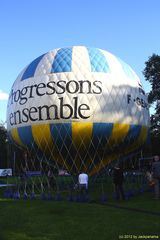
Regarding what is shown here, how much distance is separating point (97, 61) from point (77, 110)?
2.90 meters

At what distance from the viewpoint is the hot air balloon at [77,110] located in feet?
61.7

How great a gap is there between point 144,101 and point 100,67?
3.48m

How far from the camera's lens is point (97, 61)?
19.9 metres

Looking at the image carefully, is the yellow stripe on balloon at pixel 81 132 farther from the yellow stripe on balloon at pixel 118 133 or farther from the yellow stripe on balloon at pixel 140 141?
the yellow stripe on balloon at pixel 140 141

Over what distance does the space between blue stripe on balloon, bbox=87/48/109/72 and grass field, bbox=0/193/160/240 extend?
7222 mm

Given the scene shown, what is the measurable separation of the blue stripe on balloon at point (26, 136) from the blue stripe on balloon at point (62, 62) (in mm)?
3081

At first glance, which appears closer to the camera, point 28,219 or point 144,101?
point 28,219

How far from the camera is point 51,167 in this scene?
21.0m

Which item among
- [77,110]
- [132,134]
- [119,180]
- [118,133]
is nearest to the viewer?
[119,180]

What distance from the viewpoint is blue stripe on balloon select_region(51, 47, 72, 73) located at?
19.4 meters

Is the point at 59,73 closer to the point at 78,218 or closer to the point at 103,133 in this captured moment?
the point at 103,133

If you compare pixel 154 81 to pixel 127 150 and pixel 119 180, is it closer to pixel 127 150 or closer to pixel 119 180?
pixel 127 150

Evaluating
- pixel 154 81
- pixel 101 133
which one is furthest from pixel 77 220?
pixel 154 81

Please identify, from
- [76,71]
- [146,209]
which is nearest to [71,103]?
[76,71]
